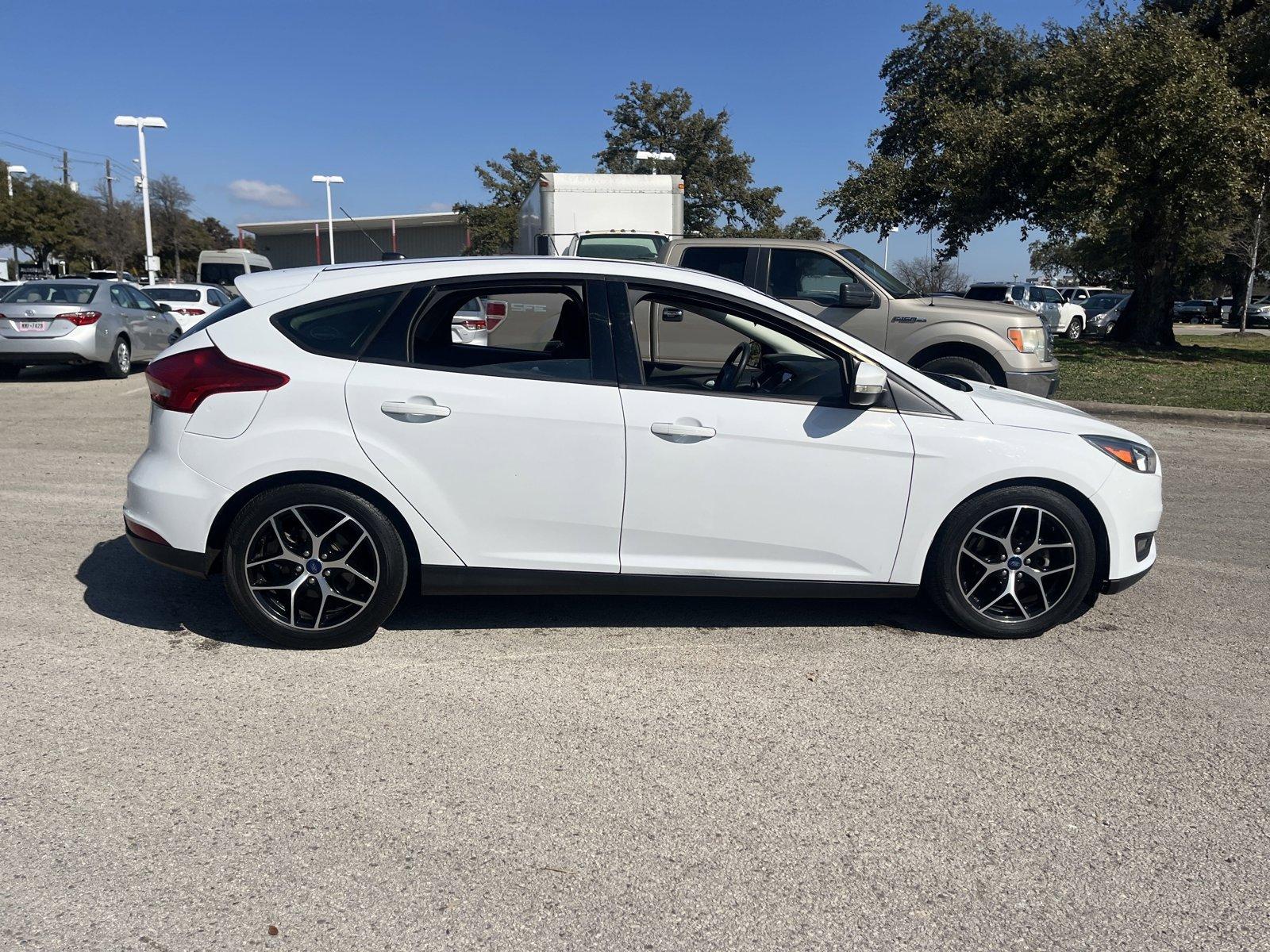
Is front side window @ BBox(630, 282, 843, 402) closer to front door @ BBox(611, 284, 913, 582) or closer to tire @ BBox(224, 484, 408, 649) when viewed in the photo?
front door @ BBox(611, 284, 913, 582)

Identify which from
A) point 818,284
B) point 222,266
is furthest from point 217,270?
point 818,284

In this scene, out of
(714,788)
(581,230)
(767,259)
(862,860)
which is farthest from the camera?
(581,230)

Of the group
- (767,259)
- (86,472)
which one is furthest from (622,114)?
(86,472)

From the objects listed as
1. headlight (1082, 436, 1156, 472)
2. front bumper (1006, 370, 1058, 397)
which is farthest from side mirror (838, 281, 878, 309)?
headlight (1082, 436, 1156, 472)

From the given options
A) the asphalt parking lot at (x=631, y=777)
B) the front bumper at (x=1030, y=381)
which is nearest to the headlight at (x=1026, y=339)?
the front bumper at (x=1030, y=381)

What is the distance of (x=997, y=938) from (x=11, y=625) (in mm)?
4364

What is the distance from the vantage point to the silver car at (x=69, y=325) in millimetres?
14680

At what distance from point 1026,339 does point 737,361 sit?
20.7ft

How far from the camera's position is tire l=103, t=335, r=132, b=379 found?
1546 cm

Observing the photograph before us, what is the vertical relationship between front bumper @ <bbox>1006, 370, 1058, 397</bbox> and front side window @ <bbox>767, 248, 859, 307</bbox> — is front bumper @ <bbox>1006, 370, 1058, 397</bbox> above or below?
below

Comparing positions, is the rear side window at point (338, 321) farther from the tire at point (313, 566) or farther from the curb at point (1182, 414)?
the curb at point (1182, 414)

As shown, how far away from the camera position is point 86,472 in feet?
27.1

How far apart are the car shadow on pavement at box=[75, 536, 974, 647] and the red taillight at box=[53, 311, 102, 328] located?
11.0 meters

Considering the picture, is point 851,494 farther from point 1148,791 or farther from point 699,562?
point 1148,791
